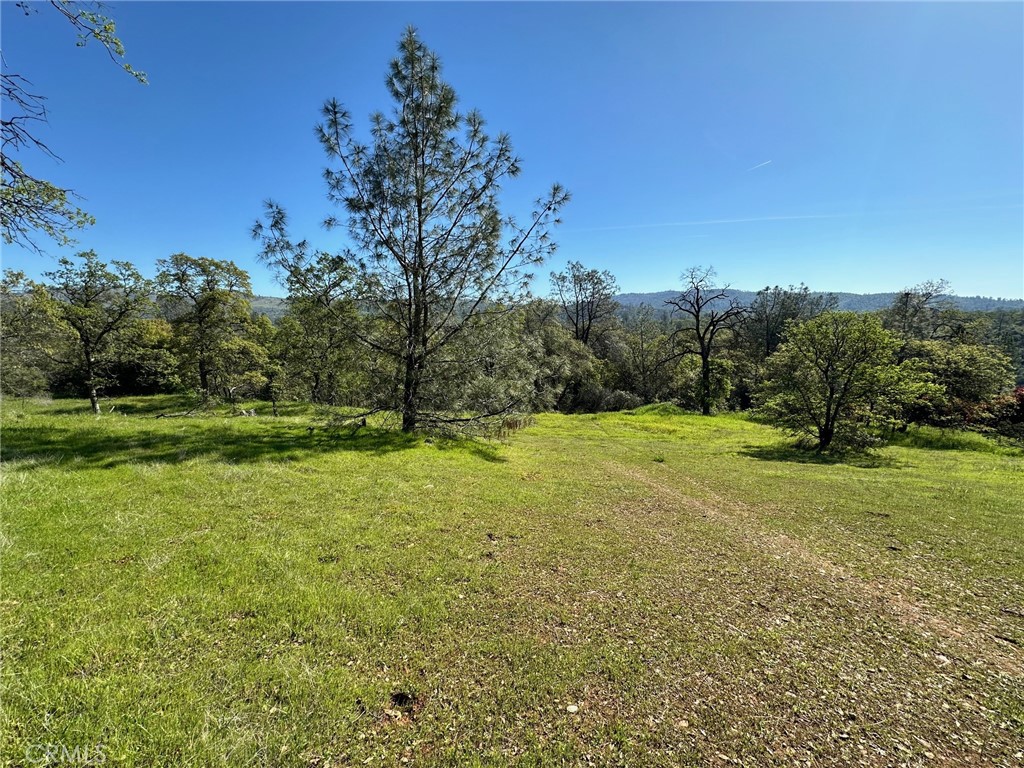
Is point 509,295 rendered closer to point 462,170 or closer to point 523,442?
point 462,170

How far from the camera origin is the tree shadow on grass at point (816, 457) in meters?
16.2

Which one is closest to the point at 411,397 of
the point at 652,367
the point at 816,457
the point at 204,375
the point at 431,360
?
the point at 431,360

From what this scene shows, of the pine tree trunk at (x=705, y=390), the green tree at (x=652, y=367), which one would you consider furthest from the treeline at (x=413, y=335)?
the green tree at (x=652, y=367)

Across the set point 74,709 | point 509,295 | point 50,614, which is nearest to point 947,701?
point 74,709

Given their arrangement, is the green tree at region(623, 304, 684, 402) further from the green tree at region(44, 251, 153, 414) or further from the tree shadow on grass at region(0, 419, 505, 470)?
the green tree at region(44, 251, 153, 414)

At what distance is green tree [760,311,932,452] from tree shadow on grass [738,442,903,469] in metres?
0.75

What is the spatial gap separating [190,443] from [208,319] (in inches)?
877

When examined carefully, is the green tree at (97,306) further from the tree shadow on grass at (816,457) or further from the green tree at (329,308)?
the tree shadow on grass at (816,457)

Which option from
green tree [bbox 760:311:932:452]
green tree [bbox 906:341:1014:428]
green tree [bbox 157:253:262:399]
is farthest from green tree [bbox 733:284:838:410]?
green tree [bbox 157:253:262:399]

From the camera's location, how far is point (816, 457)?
17.6m

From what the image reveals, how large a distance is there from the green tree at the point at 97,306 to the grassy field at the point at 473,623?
19041 mm

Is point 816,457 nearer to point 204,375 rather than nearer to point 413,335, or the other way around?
point 413,335

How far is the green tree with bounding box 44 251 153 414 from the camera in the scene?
21734 millimetres

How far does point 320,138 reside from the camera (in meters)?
12.1
